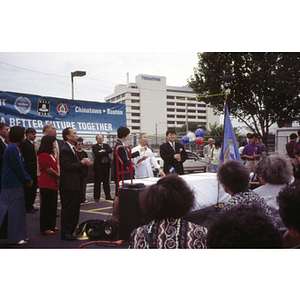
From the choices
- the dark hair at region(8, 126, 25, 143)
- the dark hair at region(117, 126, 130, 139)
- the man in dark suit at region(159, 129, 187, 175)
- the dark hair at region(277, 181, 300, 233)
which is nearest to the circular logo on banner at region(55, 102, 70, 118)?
the man in dark suit at region(159, 129, 187, 175)

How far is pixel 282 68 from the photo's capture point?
12320 millimetres

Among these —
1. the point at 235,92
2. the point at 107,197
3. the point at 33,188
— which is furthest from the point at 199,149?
the point at 33,188

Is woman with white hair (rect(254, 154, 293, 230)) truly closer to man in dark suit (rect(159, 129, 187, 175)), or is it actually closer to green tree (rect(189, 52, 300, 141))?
man in dark suit (rect(159, 129, 187, 175))

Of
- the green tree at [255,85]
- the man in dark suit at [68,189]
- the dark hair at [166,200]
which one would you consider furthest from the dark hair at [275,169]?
the green tree at [255,85]

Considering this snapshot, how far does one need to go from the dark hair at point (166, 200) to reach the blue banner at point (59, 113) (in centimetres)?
661

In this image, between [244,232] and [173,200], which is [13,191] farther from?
[244,232]

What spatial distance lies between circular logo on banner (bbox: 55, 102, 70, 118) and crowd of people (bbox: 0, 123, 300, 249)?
2.08 m

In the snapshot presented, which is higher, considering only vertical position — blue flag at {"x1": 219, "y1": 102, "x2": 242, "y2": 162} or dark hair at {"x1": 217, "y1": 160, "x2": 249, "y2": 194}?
blue flag at {"x1": 219, "y1": 102, "x2": 242, "y2": 162}

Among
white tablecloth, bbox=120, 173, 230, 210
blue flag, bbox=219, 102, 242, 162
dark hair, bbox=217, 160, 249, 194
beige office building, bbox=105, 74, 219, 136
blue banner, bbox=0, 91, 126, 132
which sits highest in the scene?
beige office building, bbox=105, 74, 219, 136

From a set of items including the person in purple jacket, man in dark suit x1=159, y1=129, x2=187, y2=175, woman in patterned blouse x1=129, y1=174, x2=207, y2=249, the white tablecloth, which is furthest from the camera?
man in dark suit x1=159, y1=129, x2=187, y2=175

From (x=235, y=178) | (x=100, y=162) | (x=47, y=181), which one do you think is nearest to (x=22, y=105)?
(x=100, y=162)

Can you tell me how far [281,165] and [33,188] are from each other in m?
4.94

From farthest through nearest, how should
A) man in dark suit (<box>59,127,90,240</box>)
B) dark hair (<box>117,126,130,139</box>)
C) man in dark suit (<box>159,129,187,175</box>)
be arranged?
man in dark suit (<box>159,129,187,175</box>)
dark hair (<box>117,126,130,139</box>)
man in dark suit (<box>59,127,90,240</box>)

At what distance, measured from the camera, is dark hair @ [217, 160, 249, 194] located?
8.79 feet
